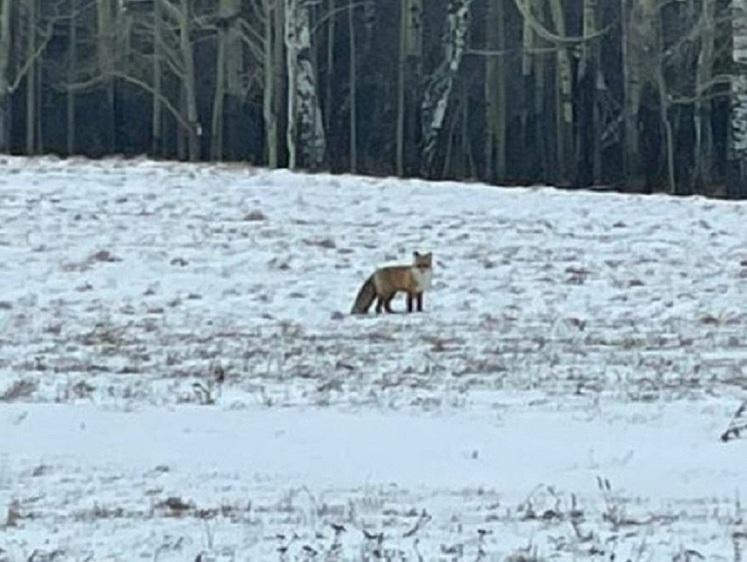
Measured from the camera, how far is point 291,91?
35.5m

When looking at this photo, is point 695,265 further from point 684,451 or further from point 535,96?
point 535,96

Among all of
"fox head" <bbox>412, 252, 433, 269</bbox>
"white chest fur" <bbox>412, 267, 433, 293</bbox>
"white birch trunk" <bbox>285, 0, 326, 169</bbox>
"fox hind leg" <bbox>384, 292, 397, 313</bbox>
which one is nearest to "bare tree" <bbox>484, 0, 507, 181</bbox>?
"white birch trunk" <bbox>285, 0, 326, 169</bbox>

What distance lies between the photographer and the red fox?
19.4m

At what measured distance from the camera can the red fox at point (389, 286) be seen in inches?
765

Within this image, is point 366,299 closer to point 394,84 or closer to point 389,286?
point 389,286

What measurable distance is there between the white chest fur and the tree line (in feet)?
76.0

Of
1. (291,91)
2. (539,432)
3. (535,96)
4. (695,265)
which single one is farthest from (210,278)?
(535,96)

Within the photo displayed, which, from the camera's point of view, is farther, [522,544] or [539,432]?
[539,432]

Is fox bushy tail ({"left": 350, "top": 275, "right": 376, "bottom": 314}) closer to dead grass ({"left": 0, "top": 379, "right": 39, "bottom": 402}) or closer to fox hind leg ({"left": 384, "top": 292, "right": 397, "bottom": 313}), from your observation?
fox hind leg ({"left": 384, "top": 292, "right": 397, "bottom": 313})

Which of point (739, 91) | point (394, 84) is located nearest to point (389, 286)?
point (739, 91)

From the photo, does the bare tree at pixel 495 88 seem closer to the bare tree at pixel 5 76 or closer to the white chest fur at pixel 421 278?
the bare tree at pixel 5 76

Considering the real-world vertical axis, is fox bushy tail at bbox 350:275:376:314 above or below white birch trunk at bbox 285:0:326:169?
below

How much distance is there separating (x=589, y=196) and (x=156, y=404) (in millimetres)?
16950

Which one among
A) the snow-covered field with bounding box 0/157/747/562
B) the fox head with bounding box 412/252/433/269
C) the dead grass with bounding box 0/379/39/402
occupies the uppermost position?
the fox head with bounding box 412/252/433/269
